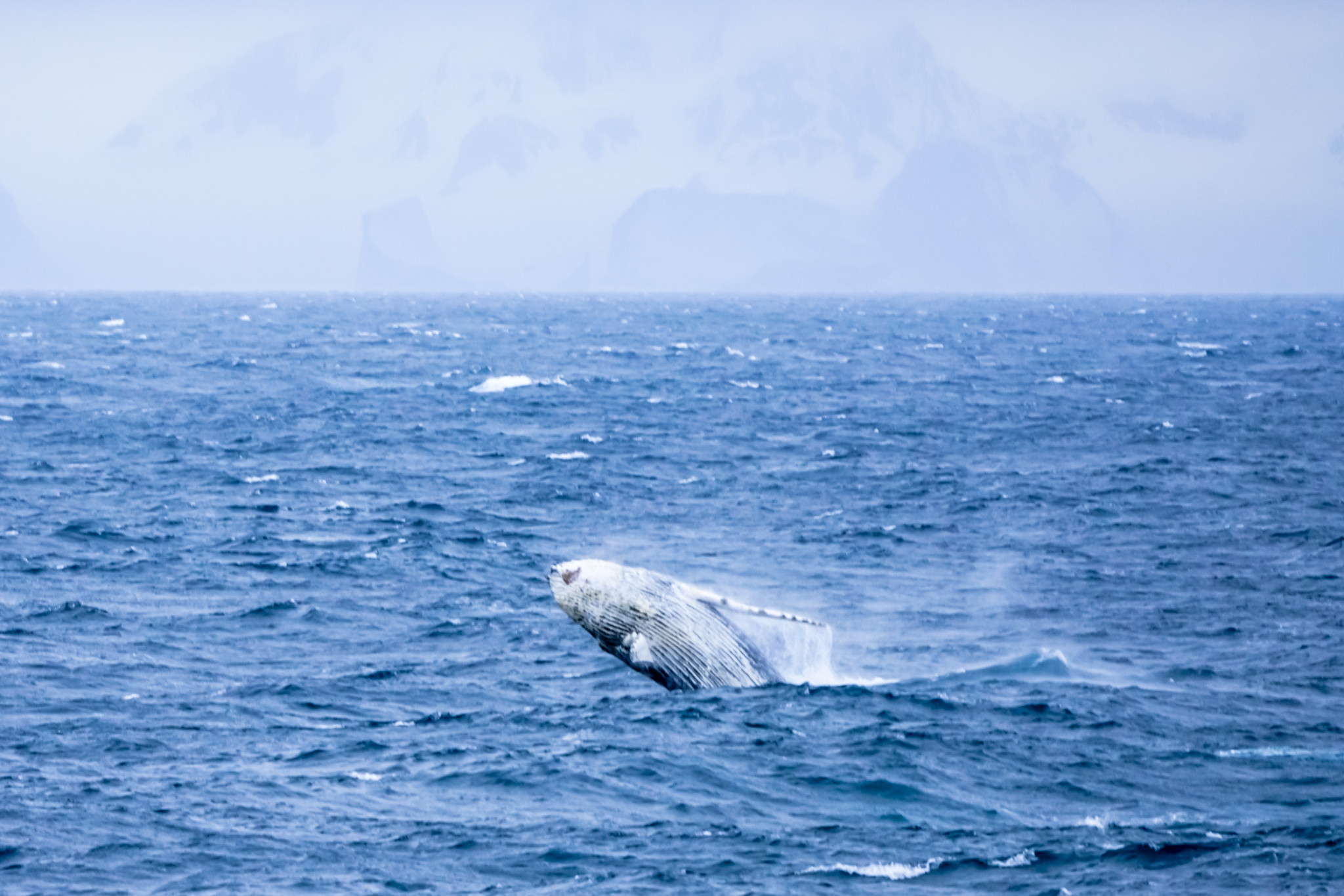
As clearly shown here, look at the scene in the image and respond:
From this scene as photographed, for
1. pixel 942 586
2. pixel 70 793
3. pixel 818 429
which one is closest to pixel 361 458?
pixel 818 429

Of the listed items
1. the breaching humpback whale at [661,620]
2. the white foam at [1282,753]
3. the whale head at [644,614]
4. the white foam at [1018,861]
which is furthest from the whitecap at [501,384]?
the white foam at [1018,861]

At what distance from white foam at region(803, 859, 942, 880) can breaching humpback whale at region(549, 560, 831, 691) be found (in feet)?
11.8

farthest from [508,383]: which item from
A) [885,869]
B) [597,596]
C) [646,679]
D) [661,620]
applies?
[885,869]

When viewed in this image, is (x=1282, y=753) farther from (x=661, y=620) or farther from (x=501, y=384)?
(x=501, y=384)

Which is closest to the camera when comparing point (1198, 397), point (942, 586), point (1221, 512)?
point (942, 586)

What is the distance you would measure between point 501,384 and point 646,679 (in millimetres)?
52650

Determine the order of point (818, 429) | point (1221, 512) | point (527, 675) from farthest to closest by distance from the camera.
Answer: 1. point (818, 429)
2. point (1221, 512)
3. point (527, 675)

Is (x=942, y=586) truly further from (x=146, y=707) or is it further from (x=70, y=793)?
(x=70, y=793)

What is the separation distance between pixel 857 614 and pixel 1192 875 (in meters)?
13.3

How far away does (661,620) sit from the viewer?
62.8 ft

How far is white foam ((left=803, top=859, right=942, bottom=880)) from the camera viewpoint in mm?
16812

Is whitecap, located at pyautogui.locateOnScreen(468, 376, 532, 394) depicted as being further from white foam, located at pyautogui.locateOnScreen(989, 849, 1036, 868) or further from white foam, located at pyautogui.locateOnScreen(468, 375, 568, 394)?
white foam, located at pyautogui.locateOnScreen(989, 849, 1036, 868)

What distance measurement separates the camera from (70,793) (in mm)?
19156

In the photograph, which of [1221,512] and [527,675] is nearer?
[527,675]
